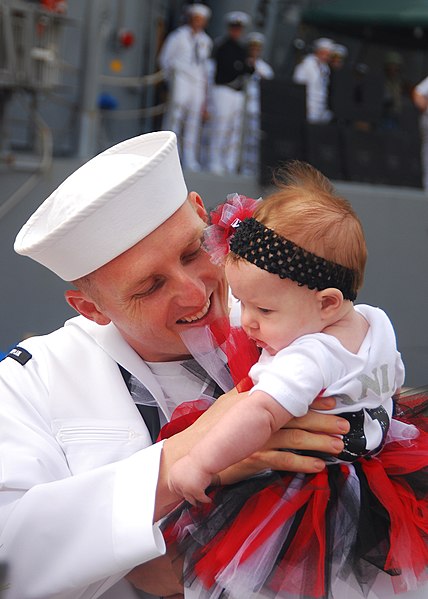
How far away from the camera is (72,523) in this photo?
2.08 metres

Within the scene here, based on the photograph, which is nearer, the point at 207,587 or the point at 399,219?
the point at 207,587

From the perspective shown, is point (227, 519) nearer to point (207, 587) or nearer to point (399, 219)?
point (207, 587)

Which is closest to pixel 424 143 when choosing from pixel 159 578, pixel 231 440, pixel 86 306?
pixel 86 306

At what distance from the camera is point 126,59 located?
12328 mm

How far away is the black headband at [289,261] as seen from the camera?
6.08 feet

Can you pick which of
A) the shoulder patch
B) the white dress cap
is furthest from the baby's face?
the shoulder patch

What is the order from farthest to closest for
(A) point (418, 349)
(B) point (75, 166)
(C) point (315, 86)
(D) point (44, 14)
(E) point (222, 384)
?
(C) point (315, 86), (B) point (75, 166), (D) point (44, 14), (A) point (418, 349), (E) point (222, 384)

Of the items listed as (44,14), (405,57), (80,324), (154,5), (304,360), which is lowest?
(405,57)

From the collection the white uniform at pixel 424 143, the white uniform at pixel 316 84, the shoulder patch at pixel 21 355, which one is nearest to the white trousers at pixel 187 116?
the white uniform at pixel 316 84

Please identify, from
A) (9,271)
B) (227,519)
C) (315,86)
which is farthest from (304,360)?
(315,86)

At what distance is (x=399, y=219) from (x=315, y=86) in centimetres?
339

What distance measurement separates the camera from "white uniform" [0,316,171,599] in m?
2.02

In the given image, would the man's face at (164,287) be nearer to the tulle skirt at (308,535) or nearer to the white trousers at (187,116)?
the tulle skirt at (308,535)

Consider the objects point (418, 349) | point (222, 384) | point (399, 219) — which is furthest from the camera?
point (399, 219)
